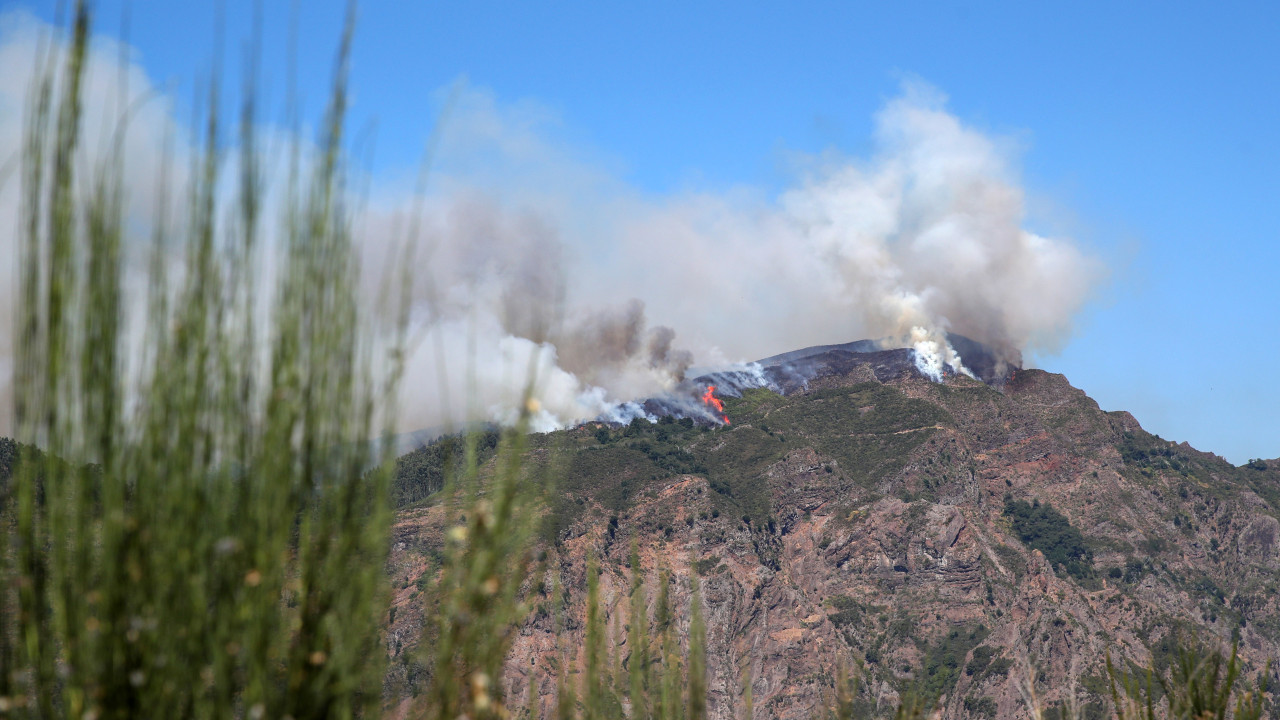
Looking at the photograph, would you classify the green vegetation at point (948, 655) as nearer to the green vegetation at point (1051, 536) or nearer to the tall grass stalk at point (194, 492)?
the green vegetation at point (1051, 536)

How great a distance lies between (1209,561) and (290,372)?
186 m

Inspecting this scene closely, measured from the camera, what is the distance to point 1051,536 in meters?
173

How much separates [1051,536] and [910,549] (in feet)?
98.8

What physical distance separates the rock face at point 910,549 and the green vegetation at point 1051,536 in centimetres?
48

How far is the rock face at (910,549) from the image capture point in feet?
440

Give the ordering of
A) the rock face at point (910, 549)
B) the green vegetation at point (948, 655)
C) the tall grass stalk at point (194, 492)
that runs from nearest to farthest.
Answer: the tall grass stalk at point (194, 492)
the rock face at point (910, 549)
the green vegetation at point (948, 655)

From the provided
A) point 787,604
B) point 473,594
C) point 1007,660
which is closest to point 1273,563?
point 1007,660

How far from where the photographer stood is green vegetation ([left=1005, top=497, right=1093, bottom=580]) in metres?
166

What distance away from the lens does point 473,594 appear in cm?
501

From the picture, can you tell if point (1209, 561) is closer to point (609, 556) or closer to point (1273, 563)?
point (1273, 563)

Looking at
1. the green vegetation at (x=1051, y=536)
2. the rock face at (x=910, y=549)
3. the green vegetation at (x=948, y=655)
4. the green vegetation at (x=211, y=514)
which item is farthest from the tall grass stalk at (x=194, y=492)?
the green vegetation at (x=1051, y=536)

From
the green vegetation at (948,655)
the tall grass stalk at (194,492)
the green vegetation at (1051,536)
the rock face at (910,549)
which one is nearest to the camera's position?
the tall grass stalk at (194,492)

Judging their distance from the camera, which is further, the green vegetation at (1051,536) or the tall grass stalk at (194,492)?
the green vegetation at (1051,536)

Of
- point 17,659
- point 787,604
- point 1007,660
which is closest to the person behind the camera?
point 17,659
